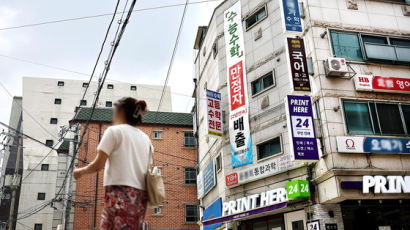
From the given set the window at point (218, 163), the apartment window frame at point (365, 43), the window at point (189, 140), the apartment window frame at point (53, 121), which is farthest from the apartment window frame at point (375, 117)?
the apartment window frame at point (53, 121)

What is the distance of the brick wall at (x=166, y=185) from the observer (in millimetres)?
28062

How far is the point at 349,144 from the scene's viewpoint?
1352cm

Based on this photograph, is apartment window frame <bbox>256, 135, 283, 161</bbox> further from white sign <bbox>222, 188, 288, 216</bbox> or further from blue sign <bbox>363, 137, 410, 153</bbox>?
blue sign <bbox>363, 137, 410, 153</bbox>

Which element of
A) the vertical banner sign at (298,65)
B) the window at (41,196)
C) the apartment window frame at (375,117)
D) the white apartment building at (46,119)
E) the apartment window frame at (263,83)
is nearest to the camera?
the apartment window frame at (375,117)

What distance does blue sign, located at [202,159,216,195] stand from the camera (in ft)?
67.3

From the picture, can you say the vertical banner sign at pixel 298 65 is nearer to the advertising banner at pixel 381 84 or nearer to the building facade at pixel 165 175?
the advertising banner at pixel 381 84

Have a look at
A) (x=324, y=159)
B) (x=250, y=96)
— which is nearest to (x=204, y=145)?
(x=250, y=96)

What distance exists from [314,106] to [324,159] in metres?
2.18

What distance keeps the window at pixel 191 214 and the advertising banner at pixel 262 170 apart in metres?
13.0

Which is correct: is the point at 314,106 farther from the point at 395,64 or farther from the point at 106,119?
the point at 106,119

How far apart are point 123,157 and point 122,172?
13 centimetres

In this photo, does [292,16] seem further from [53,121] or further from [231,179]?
[53,121]

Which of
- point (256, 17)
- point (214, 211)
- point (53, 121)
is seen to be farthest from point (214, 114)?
point (53, 121)

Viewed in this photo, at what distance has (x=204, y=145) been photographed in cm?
2367
